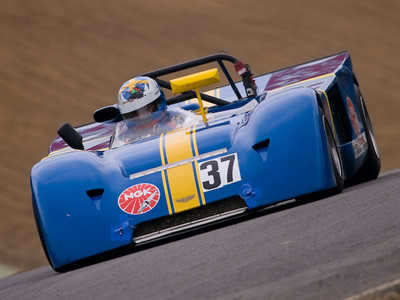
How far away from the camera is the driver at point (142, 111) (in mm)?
7125

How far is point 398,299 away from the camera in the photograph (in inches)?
106

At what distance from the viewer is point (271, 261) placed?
381 cm

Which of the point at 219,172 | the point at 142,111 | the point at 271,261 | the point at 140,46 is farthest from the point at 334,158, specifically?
the point at 140,46

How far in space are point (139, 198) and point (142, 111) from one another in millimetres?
1590

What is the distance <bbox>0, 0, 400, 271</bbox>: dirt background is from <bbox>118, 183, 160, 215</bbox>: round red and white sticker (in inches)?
382

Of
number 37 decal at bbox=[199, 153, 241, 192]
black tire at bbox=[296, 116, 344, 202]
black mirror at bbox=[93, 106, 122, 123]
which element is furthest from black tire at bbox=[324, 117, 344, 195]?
black mirror at bbox=[93, 106, 122, 123]

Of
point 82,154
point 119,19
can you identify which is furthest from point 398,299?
point 119,19

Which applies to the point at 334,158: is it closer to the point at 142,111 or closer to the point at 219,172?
the point at 219,172

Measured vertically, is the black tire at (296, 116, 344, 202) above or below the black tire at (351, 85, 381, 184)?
above

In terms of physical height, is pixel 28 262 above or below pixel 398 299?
below

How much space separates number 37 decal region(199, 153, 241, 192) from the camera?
5.61m

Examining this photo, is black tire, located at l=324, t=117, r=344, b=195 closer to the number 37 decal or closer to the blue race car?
the blue race car

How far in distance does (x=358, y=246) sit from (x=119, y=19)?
68.5 feet

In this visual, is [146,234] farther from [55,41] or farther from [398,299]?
[55,41]
